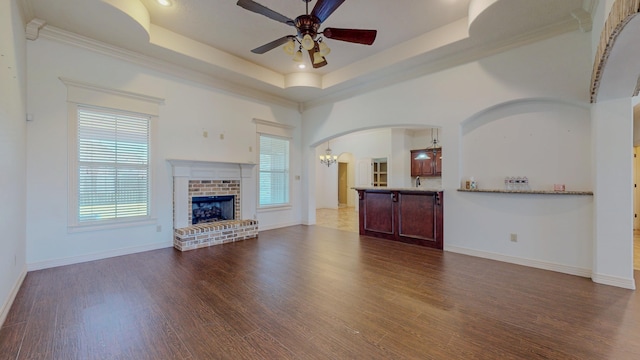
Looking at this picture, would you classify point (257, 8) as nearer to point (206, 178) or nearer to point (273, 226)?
point (206, 178)

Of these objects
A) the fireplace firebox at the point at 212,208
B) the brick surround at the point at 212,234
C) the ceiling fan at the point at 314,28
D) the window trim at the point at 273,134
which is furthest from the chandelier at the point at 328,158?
the ceiling fan at the point at 314,28

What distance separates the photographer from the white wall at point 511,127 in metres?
3.46

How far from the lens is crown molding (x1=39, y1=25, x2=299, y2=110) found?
12.3 feet

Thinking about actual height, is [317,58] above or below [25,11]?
below

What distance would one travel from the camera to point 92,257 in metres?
4.00

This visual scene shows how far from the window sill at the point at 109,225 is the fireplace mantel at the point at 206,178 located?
0.46 m

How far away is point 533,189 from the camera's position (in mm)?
3871

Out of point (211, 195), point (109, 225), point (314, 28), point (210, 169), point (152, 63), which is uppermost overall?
point (152, 63)

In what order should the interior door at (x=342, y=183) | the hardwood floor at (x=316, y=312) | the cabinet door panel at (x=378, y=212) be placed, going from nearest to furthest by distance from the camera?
the hardwood floor at (x=316, y=312) → the cabinet door panel at (x=378, y=212) → the interior door at (x=342, y=183)

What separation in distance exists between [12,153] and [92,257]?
1.94 m

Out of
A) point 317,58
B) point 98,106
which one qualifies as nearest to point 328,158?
point 317,58

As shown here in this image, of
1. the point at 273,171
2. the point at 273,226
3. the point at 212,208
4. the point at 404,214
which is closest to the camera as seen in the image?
the point at 404,214

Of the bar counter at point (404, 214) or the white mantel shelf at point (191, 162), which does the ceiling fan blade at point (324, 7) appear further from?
the white mantel shelf at point (191, 162)

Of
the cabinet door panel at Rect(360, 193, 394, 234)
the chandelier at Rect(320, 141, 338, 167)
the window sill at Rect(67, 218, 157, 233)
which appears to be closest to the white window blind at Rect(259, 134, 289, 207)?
the cabinet door panel at Rect(360, 193, 394, 234)
